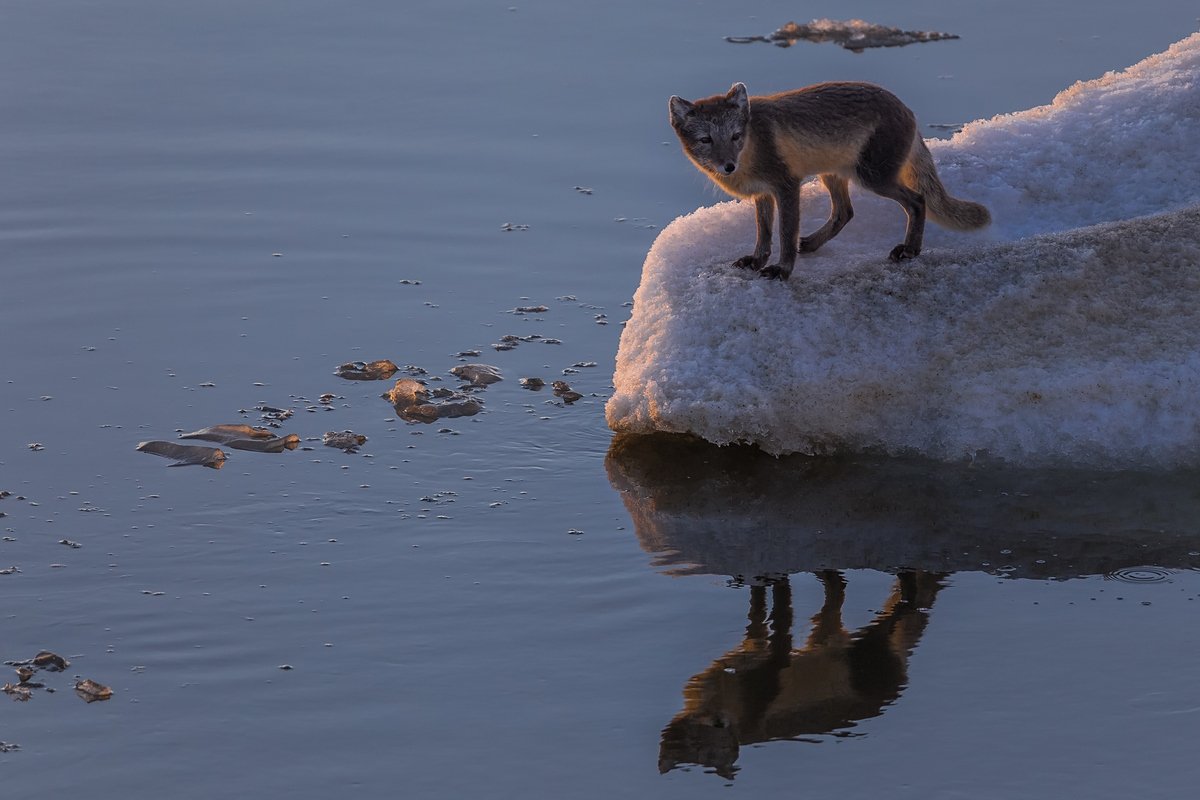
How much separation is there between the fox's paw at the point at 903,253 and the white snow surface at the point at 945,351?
0.06m

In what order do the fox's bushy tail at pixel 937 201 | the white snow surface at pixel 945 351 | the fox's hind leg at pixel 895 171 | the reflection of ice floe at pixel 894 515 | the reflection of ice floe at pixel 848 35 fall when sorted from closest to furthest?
the reflection of ice floe at pixel 894 515 → the white snow surface at pixel 945 351 → the fox's hind leg at pixel 895 171 → the fox's bushy tail at pixel 937 201 → the reflection of ice floe at pixel 848 35

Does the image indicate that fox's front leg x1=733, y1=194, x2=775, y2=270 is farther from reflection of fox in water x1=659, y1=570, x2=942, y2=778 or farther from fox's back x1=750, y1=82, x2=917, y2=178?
reflection of fox in water x1=659, y1=570, x2=942, y2=778

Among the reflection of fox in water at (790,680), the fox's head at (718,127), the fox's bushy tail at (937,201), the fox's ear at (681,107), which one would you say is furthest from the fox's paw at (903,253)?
the reflection of fox in water at (790,680)

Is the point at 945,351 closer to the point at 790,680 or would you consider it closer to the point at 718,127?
the point at 718,127

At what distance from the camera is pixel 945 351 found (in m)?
6.27

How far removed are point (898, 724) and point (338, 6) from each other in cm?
810

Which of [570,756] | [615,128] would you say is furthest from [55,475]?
[615,128]

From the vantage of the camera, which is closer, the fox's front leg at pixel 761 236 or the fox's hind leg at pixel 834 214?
the fox's front leg at pixel 761 236

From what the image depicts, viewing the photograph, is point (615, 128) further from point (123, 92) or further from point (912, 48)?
point (123, 92)

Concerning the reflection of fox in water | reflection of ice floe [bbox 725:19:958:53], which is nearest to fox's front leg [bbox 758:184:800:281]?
the reflection of fox in water

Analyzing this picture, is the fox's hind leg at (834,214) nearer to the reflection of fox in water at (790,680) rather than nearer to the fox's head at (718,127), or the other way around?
the fox's head at (718,127)

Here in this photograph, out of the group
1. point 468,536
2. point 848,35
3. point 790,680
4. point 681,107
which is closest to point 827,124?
point 681,107

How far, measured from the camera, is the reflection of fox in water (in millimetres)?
4738

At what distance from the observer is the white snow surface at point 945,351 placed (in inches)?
244
